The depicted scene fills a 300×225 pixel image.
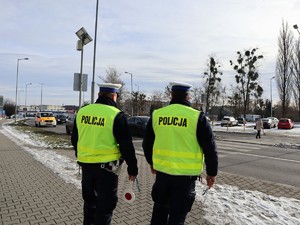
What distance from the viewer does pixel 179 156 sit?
3.38 m

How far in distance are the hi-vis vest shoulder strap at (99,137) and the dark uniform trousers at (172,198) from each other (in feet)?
2.02

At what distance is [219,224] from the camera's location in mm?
4602

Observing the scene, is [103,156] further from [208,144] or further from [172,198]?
[208,144]

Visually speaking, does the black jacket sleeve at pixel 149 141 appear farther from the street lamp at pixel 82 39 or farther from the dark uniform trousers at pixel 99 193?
the street lamp at pixel 82 39

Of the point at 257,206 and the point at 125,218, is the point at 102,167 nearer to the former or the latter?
the point at 125,218

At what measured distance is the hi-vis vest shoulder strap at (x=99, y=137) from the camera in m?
3.63

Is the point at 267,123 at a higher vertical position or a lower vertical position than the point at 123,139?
higher

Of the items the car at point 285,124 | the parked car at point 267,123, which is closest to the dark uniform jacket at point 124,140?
the car at point 285,124

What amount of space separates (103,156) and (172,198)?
90 cm

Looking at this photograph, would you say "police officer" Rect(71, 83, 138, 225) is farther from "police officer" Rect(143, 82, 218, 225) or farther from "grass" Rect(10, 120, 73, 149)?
"grass" Rect(10, 120, 73, 149)

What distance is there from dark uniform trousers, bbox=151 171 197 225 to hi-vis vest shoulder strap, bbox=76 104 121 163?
0.62m

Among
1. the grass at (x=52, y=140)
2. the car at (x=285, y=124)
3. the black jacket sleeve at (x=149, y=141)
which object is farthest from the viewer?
the car at (x=285, y=124)

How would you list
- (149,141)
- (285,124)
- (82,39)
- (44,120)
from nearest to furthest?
1. (149,141)
2. (82,39)
3. (44,120)
4. (285,124)

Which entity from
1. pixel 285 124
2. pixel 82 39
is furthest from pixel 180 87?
pixel 285 124
